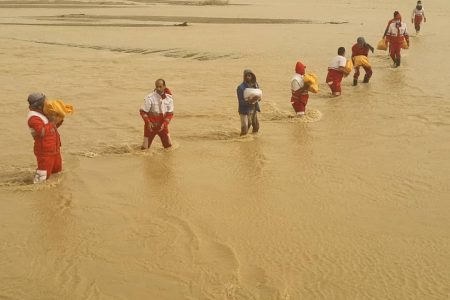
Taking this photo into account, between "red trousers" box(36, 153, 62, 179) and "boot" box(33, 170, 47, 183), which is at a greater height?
"red trousers" box(36, 153, 62, 179)

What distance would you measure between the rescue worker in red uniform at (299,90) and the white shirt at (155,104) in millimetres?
2879

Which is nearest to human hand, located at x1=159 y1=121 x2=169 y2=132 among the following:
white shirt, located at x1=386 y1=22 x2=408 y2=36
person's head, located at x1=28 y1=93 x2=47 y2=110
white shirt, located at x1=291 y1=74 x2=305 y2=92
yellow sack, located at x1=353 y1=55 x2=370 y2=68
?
person's head, located at x1=28 y1=93 x2=47 y2=110

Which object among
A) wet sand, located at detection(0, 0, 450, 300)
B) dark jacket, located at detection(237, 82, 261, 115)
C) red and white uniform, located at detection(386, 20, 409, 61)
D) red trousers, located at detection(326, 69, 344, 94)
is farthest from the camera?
red and white uniform, located at detection(386, 20, 409, 61)

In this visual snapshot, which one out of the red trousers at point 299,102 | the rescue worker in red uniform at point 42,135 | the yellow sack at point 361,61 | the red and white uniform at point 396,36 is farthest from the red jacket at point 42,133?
the red and white uniform at point 396,36

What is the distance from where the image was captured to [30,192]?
6.73 metres

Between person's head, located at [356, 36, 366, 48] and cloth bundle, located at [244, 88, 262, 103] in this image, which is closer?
cloth bundle, located at [244, 88, 262, 103]

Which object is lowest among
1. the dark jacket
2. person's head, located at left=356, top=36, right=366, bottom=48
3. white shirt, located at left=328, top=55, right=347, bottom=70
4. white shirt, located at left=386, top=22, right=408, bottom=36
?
the dark jacket

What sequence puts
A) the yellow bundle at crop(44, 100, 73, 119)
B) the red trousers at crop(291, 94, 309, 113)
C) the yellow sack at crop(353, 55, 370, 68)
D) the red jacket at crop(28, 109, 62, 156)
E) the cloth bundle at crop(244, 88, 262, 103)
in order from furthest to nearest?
the yellow sack at crop(353, 55, 370, 68), the red trousers at crop(291, 94, 309, 113), the cloth bundle at crop(244, 88, 262, 103), the yellow bundle at crop(44, 100, 73, 119), the red jacket at crop(28, 109, 62, 156)

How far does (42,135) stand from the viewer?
22.4 feet

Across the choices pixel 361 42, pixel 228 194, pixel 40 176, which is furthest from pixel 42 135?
pixel 361 42

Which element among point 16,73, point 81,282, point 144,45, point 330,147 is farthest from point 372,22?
point 81,282

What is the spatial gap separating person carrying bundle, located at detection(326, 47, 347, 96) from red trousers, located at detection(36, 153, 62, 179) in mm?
6722

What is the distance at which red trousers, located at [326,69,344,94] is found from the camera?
1191 cm

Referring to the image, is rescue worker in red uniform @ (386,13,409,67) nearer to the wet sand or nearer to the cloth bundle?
the wet sand
